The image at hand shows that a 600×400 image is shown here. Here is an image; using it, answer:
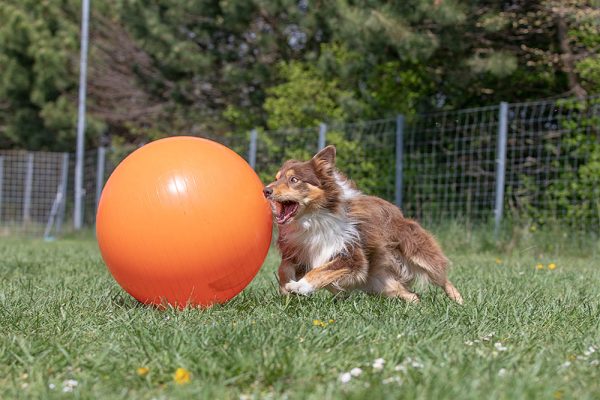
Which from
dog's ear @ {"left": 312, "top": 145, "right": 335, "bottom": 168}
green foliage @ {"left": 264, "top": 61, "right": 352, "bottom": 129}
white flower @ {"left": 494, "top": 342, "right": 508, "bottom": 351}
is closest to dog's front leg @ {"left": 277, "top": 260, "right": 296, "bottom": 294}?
dog's ear @ {"left": 312, "top": 145, "right": 335, "bottom": 168}

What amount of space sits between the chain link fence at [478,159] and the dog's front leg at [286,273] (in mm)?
5939

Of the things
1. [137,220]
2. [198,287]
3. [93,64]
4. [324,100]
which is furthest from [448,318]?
[93,64]

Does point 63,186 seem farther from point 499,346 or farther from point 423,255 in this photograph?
point 499,346

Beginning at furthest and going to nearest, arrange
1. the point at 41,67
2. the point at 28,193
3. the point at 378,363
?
the point at 41,67 < the point at 28,193 < the point at 378,363

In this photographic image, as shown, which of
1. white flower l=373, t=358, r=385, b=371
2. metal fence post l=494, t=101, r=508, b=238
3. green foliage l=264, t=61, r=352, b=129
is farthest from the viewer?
→ green foliage l=264, t=61, r=352, b=129

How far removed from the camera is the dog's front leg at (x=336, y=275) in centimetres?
441

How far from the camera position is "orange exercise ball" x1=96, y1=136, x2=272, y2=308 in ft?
13.3

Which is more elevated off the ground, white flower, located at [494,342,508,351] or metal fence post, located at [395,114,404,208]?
metal fence post, located at [395,114,404,208]

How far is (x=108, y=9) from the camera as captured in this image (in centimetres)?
2156

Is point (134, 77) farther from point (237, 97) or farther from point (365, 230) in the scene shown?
point (365, 230)

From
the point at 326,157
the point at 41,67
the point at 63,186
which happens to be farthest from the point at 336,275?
the point at 41,67

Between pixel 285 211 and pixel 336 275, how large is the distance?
0.50 meters

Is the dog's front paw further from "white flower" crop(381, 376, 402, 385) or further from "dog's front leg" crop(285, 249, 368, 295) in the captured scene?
"white flower" crop(381, 376, 402, 385)

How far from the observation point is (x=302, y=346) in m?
3.07
